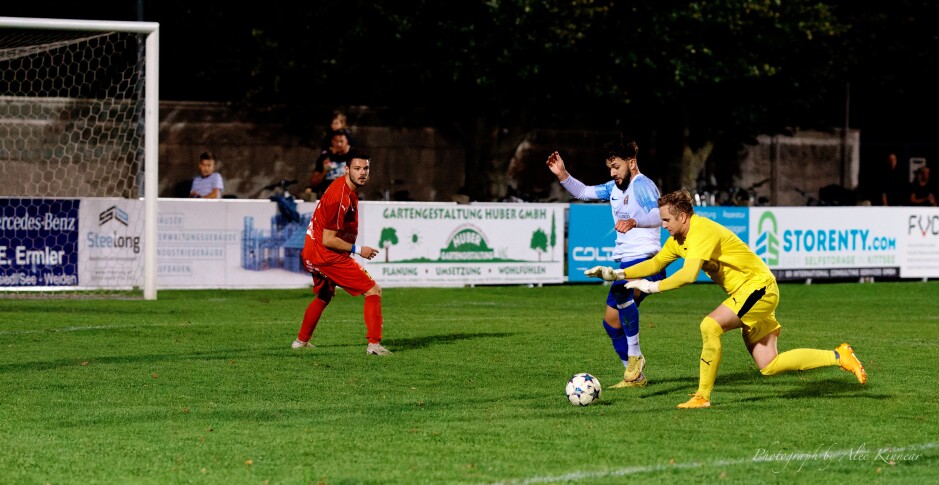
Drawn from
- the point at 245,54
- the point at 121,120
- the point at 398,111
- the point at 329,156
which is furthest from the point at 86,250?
the point at 398,111

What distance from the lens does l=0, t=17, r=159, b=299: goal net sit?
18859 millimetres

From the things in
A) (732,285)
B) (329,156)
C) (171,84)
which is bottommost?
(732,285)

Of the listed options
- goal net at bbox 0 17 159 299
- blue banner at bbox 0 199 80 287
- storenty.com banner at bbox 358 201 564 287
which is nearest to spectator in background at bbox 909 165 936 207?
storenty.com banner at bbox 358 201 564 287

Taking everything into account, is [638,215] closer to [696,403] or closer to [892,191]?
[696,403]

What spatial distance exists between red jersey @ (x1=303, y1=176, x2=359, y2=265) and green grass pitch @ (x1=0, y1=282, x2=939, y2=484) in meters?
0.94

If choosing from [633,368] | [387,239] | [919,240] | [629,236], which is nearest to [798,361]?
[633,368]

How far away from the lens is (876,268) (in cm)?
2570

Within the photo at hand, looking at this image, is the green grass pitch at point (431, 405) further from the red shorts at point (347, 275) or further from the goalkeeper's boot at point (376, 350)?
the red shorts at point (347, 275)

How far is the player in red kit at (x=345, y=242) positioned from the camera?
13086 millimetres

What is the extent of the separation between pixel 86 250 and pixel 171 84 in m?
10.7

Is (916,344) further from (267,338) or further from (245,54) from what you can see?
(245,54)

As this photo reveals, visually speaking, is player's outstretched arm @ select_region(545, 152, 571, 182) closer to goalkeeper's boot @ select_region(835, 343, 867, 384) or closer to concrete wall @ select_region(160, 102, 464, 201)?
goalkeeper's boot @ select_region(835, 343, 867, 384)

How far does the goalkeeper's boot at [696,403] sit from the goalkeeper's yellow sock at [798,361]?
756 millimetres

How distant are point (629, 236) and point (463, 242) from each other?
1103cm
